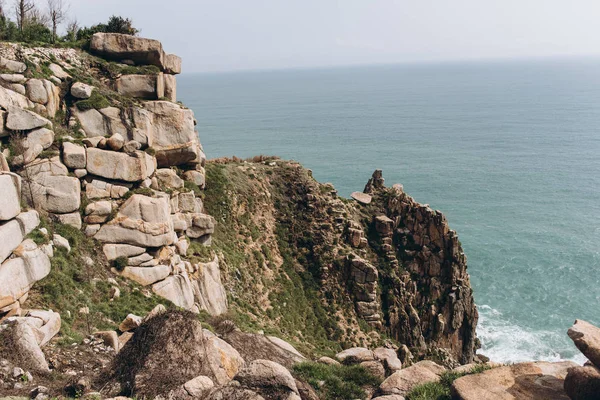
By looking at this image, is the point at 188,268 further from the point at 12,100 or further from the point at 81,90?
the point at 12,100

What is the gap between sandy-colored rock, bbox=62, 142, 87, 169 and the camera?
32125 millimetres

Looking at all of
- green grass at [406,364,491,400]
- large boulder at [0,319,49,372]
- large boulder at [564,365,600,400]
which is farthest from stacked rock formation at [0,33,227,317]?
large boulder at [564,365,600,400]

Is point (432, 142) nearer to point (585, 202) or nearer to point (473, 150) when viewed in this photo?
point (473, 150)

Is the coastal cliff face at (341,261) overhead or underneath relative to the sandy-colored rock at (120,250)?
underneath

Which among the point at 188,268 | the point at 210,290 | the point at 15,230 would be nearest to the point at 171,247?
the point at 188,268

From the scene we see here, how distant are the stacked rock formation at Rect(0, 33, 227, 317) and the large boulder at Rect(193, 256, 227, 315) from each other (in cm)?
9

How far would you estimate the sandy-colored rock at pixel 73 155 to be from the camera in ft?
105

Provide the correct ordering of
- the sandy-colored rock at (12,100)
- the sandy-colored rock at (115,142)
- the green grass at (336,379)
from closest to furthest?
1. the green grass at (336,379)
2. the sandy-colored rock at (12,100)
3. the sandy-colored rock at (115,142)

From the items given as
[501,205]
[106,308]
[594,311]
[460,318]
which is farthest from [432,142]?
[106,308]

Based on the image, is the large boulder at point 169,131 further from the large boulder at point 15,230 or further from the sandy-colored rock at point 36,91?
the large boulder at point 15,230

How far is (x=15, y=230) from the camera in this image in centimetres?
2538

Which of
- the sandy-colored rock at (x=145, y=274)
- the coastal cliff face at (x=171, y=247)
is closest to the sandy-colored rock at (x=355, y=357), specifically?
the coastal cliff face at (x=171, y=247)

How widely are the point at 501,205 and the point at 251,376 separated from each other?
332ft

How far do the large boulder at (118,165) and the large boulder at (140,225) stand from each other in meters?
1.70
